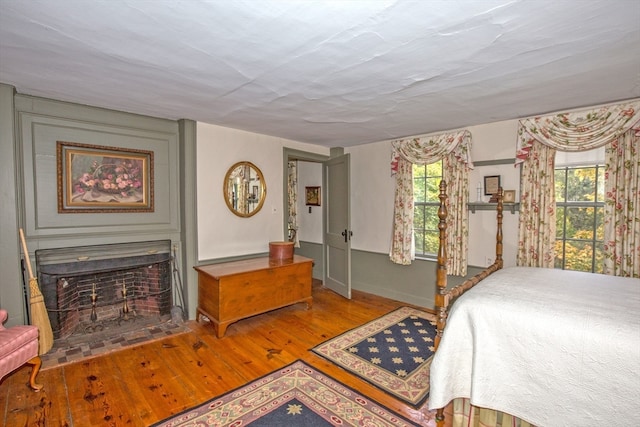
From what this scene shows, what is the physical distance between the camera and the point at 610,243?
2.76 meters

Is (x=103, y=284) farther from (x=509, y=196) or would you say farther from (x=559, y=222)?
(x=559, y=222)

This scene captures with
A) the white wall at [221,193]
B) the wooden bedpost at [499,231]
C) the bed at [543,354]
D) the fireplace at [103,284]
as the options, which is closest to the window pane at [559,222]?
the wooden bedpost at [499,231]

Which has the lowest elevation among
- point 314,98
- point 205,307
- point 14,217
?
point 205,307

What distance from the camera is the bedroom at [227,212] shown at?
2588mm

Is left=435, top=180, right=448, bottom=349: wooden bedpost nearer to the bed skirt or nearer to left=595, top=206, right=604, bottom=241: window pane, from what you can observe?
the bed skirt

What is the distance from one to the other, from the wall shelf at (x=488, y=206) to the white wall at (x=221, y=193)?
251cm

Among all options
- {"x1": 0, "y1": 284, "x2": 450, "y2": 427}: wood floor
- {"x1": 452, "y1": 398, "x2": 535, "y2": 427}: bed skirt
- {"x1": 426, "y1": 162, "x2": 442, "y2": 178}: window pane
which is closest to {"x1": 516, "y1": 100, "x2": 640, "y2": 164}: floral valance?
{"x1": 426, "y1": 162, "x2": 442, "y2": 178}: window pane

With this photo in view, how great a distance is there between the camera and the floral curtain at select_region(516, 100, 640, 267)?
8.80 feet

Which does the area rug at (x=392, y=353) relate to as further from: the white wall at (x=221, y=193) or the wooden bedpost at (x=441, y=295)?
the white wall at (x=221, y=193)

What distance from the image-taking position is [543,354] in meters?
1.57

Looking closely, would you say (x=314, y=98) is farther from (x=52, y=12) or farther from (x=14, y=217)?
(x=14, y=217)

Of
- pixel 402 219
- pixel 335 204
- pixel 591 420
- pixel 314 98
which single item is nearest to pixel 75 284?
pixel 314 98

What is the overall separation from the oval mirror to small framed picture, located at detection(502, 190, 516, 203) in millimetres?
2927

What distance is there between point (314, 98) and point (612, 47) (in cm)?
197
